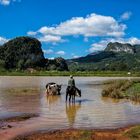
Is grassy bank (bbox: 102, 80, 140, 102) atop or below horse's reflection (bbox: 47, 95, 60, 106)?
atop

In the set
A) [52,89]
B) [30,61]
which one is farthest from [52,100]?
[30,61]

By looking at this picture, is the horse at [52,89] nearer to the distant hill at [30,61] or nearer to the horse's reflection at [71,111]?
the horse's reflection at [71,111]

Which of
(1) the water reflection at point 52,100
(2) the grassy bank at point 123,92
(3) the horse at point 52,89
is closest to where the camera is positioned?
(1) the water reflection at point 52,100

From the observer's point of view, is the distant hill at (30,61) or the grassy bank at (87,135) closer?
the grassy bank at (87,135)

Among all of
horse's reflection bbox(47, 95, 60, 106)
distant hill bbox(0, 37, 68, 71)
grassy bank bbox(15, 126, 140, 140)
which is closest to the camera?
grassy bank bbox(15, 126, 140, 140)

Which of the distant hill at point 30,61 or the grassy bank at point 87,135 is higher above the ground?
the distant hill at point 30,61

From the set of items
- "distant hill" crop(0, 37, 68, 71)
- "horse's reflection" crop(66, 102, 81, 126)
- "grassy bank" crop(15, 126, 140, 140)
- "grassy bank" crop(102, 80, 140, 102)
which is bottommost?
"grassy bank" crop(15, 126, 140, 140)

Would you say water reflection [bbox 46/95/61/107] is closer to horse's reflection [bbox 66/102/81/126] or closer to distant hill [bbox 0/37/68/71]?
horse's reflection [bbox 66/102/81/126]

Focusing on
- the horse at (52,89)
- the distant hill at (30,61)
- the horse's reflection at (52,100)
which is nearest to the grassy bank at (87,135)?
the horse's reflection at (52,100)

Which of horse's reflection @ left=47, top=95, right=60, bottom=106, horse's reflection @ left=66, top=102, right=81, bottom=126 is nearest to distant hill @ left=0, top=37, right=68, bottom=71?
horse's reflection @ left=47, top=95, right=60, bottom=106

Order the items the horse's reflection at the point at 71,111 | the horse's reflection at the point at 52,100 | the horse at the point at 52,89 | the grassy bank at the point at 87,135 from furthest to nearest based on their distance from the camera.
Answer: the horse at the point at 52,89 → the horse's reflection at the point at 52,100 → the horse's reflection at the point at 71,111 → the grassy bank at the point at 87,135

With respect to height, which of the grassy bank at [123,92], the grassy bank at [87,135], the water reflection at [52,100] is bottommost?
the grassy bank at [87,135]

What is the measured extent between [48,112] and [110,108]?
4.17 meters

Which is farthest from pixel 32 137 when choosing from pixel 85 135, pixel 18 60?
pixel 18 60
